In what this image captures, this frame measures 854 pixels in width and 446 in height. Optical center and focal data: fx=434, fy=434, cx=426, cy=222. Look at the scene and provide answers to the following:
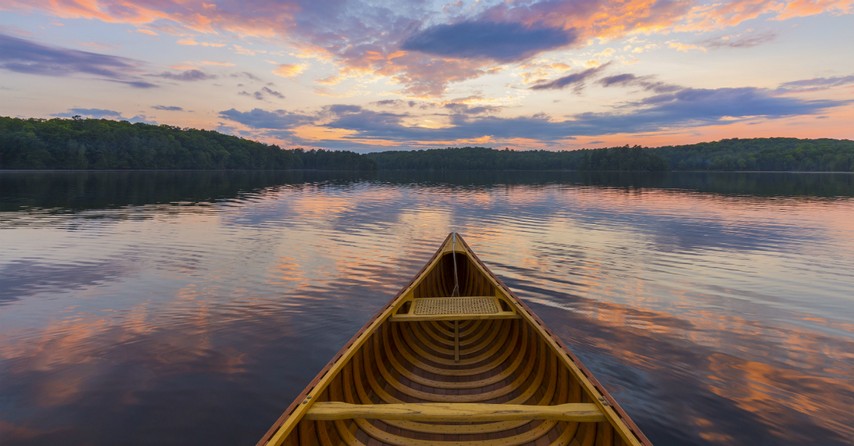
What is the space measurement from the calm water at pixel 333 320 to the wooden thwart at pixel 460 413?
3093 mm

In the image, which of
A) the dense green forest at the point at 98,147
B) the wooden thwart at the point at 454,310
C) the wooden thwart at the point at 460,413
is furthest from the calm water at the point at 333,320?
the dense green forest at the point at 98,147

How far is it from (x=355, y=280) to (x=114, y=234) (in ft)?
56.3

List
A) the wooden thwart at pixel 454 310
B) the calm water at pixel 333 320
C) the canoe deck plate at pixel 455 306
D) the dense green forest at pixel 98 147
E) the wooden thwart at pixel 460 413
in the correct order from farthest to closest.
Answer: the dense green forest at pixel 98 147 < the canoe deck plate at pixel 455 306 < the wooden thwart at pixel 454 310 < the calm water at pixel 333 320 < the wooden thwart at pixel 460 413

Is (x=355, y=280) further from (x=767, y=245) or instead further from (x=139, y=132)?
(x=139, y=132)

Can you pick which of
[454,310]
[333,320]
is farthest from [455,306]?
[333,320]

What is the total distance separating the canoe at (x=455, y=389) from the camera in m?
4.62

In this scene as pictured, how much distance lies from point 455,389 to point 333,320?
564cm

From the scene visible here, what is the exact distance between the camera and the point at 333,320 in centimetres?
1192

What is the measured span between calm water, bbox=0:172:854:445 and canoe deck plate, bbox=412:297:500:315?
7.66 ft

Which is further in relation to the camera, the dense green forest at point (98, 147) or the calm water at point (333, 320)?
the dense green forest at point (98, 147)

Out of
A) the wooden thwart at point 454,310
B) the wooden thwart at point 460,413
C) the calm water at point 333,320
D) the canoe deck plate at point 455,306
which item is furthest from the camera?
the canoe deck plate at point 455,306

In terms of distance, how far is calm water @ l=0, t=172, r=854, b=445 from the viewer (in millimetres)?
7355

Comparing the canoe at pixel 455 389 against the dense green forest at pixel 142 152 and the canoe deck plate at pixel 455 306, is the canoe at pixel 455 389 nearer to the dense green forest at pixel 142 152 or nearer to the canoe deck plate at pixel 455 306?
the canoe deck plate at pixel 455 306

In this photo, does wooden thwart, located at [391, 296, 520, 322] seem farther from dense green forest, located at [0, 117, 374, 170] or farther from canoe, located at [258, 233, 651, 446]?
dense green forest, located at [0, 117, 374, 170]
